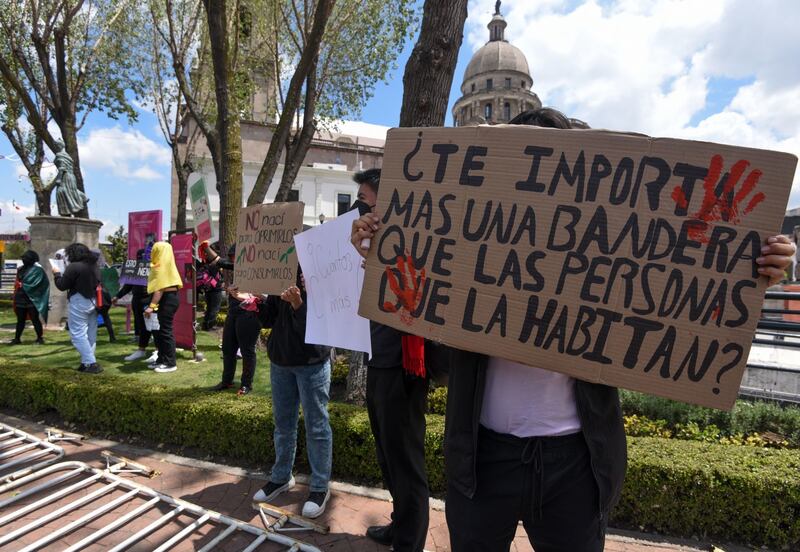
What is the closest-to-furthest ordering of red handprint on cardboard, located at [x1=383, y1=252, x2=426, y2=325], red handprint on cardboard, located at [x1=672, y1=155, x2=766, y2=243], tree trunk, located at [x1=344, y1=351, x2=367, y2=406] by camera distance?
red handprint on cardboard, located at [x1=672, y1=155, x2=766, y2=243]
red handprint on cardboard, located at [x1=383, y1=252, x2=426, y2=325]
tree trunk, located at [x1=344, y1=351, x2=367, y2=406]

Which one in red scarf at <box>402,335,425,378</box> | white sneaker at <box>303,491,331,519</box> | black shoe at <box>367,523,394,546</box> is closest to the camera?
red scarf at <box>402,335,425,378</box>

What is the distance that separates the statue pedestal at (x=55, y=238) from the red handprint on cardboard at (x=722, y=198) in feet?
40.1

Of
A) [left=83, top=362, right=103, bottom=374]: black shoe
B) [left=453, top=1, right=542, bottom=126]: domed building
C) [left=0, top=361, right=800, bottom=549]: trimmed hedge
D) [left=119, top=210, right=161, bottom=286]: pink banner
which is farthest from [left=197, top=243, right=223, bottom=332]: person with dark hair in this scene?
[left=453, top=1, right=542, bottom=126]: domed building

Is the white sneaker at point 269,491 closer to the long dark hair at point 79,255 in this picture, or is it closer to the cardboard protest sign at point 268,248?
the cardboard protest sign at point 268,248

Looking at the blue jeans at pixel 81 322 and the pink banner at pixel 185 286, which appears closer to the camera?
the blue jeans at pixel 81 322

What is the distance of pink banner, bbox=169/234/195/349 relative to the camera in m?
7.37

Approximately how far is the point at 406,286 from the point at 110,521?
2.87 metres

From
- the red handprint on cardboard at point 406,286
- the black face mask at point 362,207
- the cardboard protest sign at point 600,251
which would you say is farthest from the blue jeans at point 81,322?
the cardboard protest sign at point 600,251

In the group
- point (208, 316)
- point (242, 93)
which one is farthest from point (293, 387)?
point (242, 93)

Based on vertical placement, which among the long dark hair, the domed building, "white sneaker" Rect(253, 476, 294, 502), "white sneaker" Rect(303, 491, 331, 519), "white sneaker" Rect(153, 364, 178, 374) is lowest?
"white sneaker" Rect(153, 364, 178, 374)

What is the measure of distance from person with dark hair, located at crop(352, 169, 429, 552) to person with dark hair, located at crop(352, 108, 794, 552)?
2.63 ft

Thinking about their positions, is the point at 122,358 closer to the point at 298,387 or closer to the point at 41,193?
the point at 298,387

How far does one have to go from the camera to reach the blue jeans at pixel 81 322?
21.0 ft

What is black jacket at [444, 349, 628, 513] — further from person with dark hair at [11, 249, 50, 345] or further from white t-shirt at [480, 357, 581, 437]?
person with dark hair at [11, 249, 50, 345]
